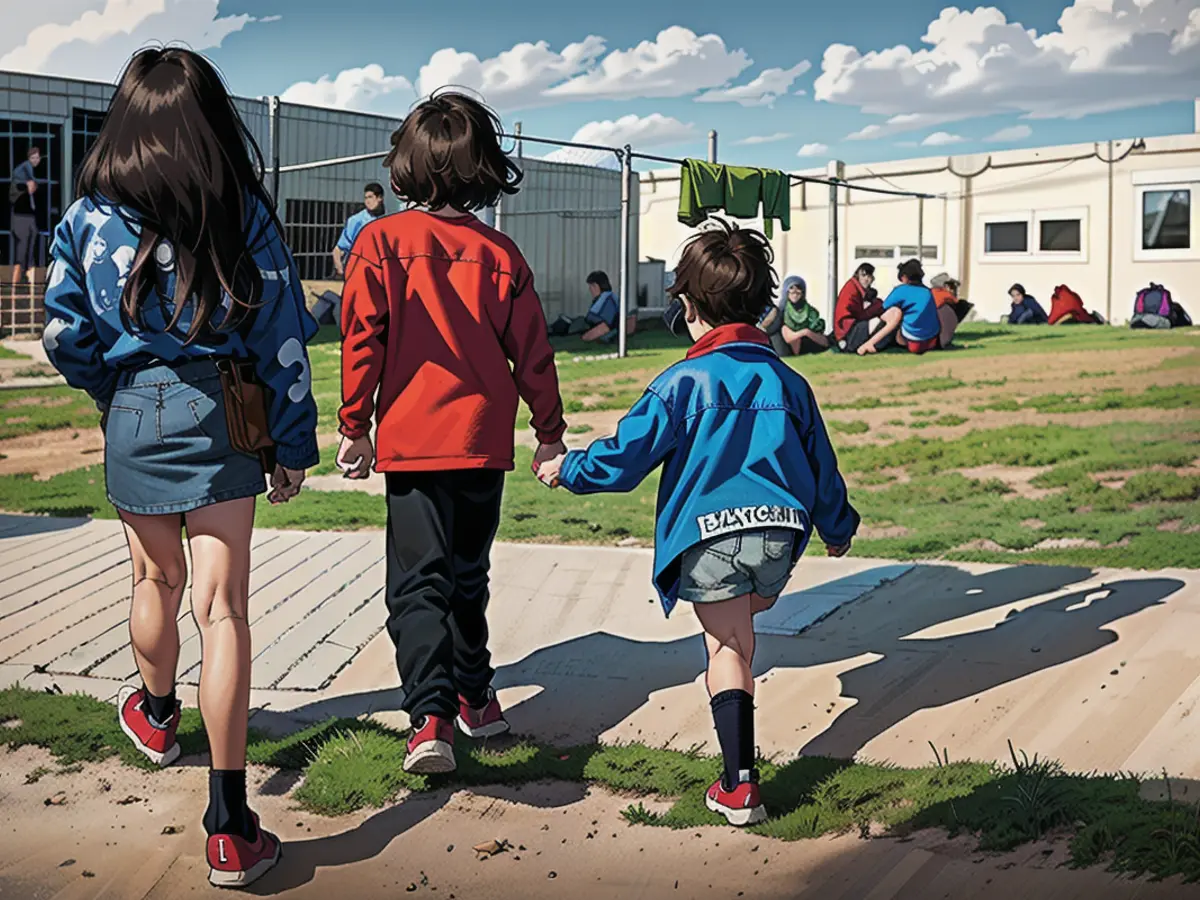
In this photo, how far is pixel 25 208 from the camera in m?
7.66

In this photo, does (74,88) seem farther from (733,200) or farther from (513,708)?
(513,708)

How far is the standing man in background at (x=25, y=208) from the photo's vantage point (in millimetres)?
7273

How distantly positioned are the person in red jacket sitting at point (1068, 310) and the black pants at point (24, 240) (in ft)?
20.2

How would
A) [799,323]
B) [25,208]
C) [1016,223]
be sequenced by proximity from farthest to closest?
[1016,223]
[799,323]
[25,208]

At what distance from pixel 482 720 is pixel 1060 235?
7706 millimetres

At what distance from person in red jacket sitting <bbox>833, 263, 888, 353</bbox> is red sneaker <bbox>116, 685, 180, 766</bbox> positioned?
670 cm

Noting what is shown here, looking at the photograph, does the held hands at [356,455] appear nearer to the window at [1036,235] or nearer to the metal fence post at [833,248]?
the metal fence post at [833,248]

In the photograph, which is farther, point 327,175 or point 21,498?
point 327,175

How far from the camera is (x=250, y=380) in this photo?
2145 millimetres

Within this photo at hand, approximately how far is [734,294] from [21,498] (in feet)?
14.2

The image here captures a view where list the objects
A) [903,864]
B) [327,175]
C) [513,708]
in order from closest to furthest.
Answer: [903,864] < [513,708] < [327,175]

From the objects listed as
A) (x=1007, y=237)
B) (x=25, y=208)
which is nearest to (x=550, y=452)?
(x=25, y=208)

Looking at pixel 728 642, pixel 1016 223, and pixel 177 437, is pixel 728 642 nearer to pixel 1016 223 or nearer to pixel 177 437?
pixel 177 437

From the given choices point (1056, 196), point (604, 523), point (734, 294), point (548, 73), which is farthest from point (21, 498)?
point (1056, 196)
